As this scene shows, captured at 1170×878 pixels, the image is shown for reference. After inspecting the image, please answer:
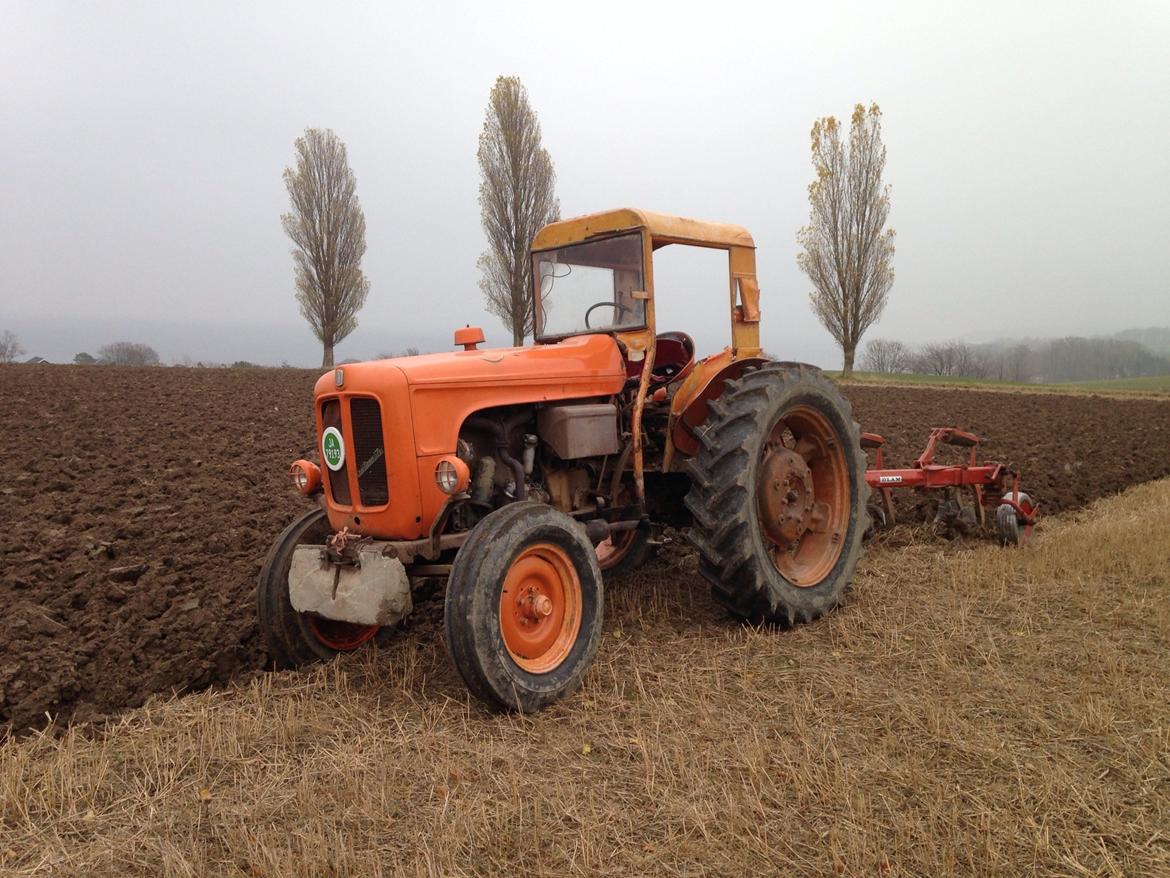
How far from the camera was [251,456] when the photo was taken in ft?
29.8

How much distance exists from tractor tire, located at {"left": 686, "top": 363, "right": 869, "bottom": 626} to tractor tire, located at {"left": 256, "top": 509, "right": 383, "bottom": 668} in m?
1.97

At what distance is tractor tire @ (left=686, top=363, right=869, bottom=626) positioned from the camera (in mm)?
4422

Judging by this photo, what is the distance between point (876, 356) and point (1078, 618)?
38.6 metres

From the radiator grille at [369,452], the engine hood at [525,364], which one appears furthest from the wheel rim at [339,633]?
the engine hood at [525,364]

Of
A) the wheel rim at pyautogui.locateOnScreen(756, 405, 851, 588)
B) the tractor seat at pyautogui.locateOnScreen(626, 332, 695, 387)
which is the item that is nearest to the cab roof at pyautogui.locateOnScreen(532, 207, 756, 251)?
the tractor seat at pyautogui.locateOnScreen(626, 332, 695, 387)

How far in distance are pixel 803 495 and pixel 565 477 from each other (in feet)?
4.81

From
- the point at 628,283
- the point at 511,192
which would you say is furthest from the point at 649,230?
the point at 511,192

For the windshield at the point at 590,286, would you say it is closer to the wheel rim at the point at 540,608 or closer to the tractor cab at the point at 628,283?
the tractor cab at the point at 628,283

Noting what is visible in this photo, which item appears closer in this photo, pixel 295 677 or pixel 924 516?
pixel 295 677

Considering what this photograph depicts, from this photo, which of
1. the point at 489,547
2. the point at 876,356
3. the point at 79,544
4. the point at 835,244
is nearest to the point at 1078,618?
the point at 489,547

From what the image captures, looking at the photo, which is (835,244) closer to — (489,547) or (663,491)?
(663,491)

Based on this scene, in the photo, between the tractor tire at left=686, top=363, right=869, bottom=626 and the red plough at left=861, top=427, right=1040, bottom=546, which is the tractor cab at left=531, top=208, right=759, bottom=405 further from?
the red plough at left=861, top=427, right=1040, bottom=546

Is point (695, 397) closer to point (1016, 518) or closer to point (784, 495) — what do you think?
point (784, 495)

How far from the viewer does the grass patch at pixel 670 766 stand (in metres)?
2.56
